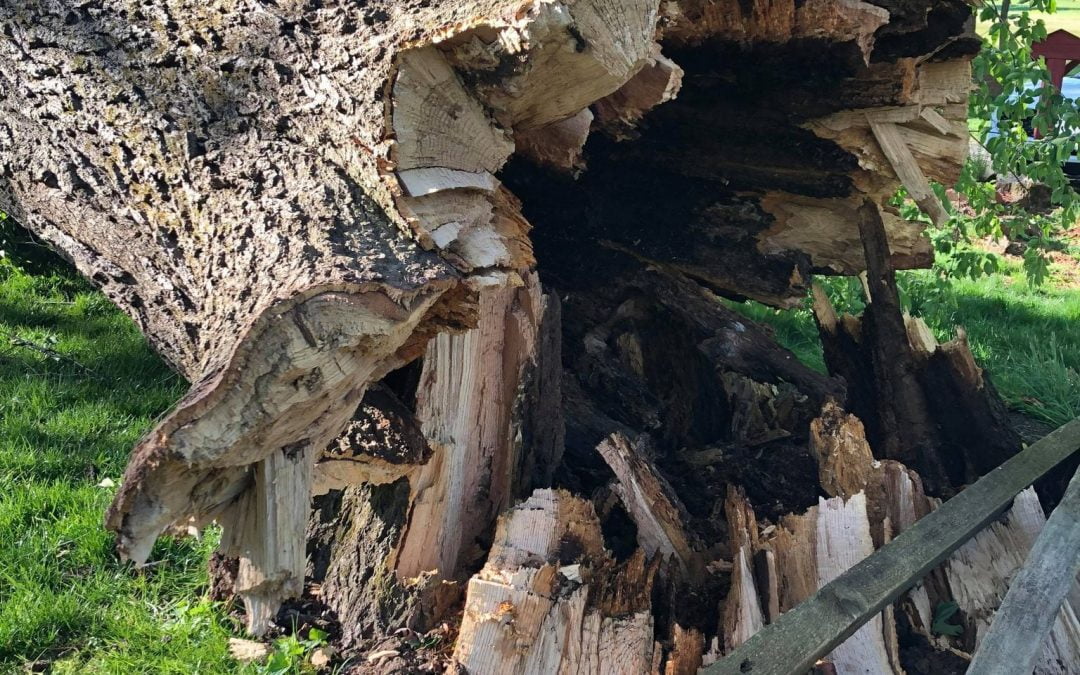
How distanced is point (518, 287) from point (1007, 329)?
3930 millimetres

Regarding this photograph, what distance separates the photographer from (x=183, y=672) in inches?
92.0

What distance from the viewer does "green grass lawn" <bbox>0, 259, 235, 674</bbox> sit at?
2.43 meters

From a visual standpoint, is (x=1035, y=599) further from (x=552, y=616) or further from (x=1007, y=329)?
(x=1007, y=329)

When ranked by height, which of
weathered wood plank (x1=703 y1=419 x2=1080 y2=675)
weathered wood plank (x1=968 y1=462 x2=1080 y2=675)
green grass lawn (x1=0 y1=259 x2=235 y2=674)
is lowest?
weathered wood plank (x1=968 y1=462 x2=1080 y2=675)

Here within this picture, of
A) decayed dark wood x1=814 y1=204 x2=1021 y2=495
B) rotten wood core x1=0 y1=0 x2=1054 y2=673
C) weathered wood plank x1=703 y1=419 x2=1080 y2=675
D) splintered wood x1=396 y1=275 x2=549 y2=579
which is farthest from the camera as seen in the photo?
decayed dark wood x1=814 y1=204 x2=1021 y2=495

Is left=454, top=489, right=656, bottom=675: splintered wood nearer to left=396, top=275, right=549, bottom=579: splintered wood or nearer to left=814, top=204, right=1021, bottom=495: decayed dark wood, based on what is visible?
left=396, top=275, right=549, bottom=579: splintered wood

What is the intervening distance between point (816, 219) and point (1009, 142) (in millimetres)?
1775

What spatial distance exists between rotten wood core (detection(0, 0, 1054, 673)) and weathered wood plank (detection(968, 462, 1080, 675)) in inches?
10.2

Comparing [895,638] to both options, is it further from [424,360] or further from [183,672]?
[183,672]

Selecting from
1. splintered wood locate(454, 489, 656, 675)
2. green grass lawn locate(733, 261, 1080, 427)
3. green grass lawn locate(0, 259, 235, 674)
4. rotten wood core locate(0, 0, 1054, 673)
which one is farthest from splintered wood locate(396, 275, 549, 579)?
green grass lawn locate(733, 261, 1080, 427)

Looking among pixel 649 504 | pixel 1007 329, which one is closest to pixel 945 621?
pixel 649 504

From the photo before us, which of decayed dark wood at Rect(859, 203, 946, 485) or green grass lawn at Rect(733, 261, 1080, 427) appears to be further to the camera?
green grass lawn at Rect(733, 261, 1080, 427)

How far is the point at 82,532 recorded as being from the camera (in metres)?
2.83

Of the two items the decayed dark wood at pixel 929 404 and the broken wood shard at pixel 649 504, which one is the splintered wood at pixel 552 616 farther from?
the decayed dark wood at pixel 929 404
